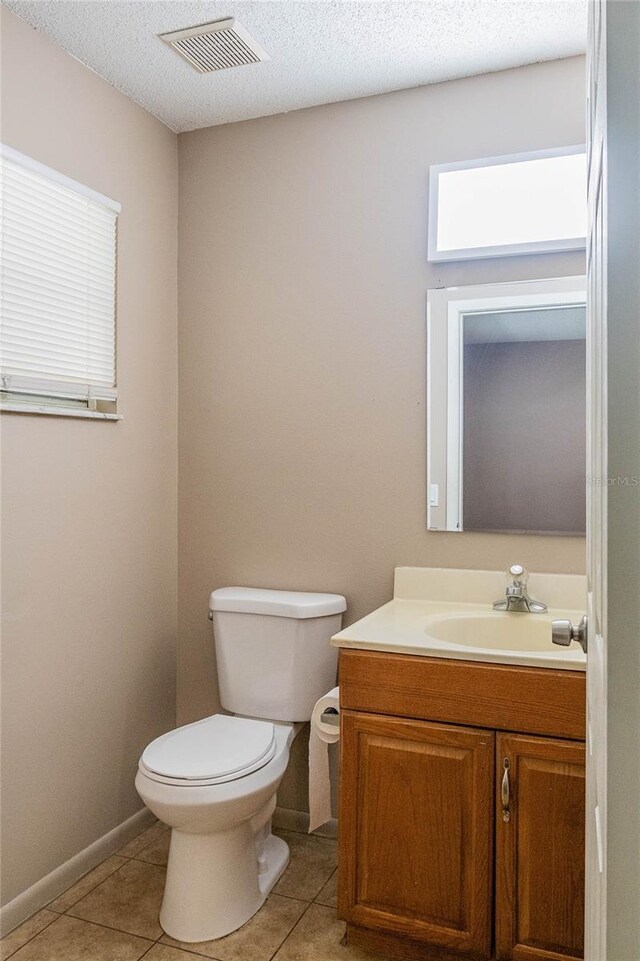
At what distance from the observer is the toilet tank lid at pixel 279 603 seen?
226 cm

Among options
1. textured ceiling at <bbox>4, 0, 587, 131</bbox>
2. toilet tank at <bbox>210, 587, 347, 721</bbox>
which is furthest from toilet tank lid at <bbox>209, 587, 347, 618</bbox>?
textured ceiling at <bbox>4, 0, 587, 131</bbox>

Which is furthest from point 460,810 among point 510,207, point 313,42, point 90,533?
point 313,42

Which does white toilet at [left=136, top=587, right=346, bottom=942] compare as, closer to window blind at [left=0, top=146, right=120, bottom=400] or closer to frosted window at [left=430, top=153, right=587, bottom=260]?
window blind at [left=0, top=146, right=120, bottom=400]

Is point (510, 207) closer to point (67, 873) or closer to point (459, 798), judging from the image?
point (459, 798)

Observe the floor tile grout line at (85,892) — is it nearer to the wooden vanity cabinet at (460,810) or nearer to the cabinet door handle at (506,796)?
the wooden vanity cabinet at (460,810)

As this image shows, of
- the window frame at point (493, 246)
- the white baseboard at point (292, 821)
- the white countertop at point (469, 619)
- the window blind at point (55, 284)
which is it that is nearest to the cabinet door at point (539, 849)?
the white countertop at point (469, 619)

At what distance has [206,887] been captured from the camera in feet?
6.32

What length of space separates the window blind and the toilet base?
1.34 metres

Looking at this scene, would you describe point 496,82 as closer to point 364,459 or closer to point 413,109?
point 413,109

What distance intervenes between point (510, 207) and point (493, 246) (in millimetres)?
128

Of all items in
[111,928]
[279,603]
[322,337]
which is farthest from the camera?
[322,337]

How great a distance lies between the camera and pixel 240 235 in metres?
2.56

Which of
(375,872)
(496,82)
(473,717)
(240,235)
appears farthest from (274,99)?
(375,872)

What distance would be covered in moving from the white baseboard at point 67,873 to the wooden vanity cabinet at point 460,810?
0.87 meters
